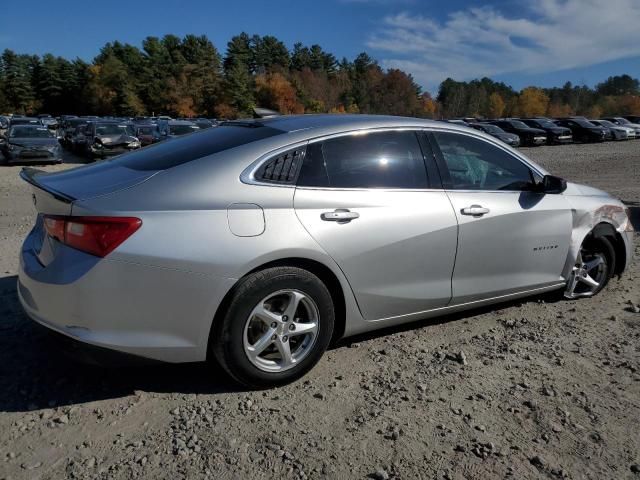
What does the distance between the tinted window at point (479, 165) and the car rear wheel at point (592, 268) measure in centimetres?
98

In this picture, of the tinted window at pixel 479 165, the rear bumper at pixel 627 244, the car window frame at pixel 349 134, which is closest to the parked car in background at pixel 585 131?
the rear bumper at pixel 627 244

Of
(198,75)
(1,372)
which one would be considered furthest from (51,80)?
(1,372)

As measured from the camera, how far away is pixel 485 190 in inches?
149

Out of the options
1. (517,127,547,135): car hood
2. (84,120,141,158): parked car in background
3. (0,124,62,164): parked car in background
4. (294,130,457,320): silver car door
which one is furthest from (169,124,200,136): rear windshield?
(294,130,457,320): silver car door

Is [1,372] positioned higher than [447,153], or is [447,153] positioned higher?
[447,153]

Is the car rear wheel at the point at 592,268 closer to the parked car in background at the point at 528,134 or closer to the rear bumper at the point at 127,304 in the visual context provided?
the rear bumper at the point at 127,304

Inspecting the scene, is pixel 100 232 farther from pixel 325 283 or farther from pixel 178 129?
pixel 178 129

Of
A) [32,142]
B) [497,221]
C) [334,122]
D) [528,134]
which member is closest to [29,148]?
[32,142]

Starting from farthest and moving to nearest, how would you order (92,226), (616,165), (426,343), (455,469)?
(616,165), (426,343), (92,226), (455,469)

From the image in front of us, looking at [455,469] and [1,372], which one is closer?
[455,469]

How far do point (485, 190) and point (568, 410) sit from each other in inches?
63.2

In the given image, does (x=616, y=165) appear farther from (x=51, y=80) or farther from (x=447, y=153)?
(x=51, y=80)

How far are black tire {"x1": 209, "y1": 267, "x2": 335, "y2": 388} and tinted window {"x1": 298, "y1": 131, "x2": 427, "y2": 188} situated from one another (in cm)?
58

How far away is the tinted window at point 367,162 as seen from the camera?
3.15 meters
